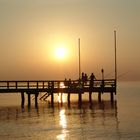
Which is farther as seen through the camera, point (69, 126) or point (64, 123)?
point (64, 123)

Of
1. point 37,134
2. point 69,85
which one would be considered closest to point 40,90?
point 69,85

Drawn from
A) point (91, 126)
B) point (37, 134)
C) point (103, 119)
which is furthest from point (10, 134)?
point (103, 119)

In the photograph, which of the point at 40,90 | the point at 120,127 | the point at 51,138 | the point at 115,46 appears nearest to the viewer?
the point at 51,138

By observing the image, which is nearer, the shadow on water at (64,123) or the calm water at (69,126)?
the calm water at (69,126)

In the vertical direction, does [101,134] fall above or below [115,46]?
below

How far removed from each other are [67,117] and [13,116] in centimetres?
504

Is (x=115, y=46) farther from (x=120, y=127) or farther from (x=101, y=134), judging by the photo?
(x=101, y=134)

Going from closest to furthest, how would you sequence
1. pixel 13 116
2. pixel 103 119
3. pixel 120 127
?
pixel 120 127 < pixel 103 119 < pixel 13 116

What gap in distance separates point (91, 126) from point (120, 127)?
2192mm

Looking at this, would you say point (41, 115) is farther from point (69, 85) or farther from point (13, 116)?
→ point (69, 85)

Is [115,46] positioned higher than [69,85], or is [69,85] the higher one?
[115,46]

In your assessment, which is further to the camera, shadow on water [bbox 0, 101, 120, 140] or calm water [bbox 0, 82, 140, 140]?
shadow on water [bbox 0, 101, 120, 140]

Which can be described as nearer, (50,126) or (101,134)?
(101,134)

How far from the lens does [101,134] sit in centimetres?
3681
